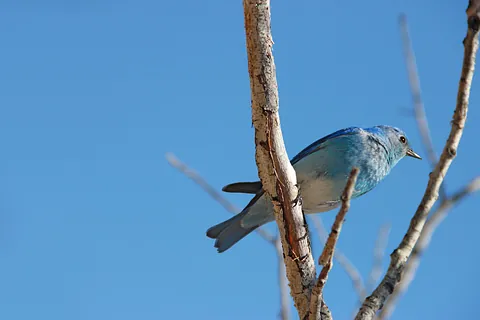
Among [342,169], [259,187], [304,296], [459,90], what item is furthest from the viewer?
[259,187]

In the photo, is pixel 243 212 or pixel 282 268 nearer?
pixel 282 268

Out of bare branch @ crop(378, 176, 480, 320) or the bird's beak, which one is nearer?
bare branch @ crop(378, 176, 480, 320)

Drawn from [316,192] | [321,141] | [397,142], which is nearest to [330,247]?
[316,192]

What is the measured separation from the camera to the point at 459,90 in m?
3.07

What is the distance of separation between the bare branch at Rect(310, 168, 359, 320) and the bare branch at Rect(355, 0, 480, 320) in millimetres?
267

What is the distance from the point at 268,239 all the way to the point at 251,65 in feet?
4.89

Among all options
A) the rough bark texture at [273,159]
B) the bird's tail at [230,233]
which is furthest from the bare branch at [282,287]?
the bird's tail at [230,233]

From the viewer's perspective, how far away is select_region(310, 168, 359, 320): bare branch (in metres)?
3.04

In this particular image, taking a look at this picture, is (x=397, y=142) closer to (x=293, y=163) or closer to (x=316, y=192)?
(x=293, y=163)

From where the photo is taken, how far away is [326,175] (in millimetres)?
6098

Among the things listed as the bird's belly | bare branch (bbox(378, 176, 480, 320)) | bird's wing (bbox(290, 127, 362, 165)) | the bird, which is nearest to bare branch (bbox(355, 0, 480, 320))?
bare branch (bbox(378, 176, 480, 320))

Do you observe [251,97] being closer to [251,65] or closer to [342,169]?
[251,65]

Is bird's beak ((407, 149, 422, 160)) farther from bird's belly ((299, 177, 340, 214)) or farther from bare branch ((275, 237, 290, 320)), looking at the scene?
bare branch ((275, 237, 290, 320))

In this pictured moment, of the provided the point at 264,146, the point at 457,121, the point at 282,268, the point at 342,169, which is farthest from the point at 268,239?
the point at 457,121
